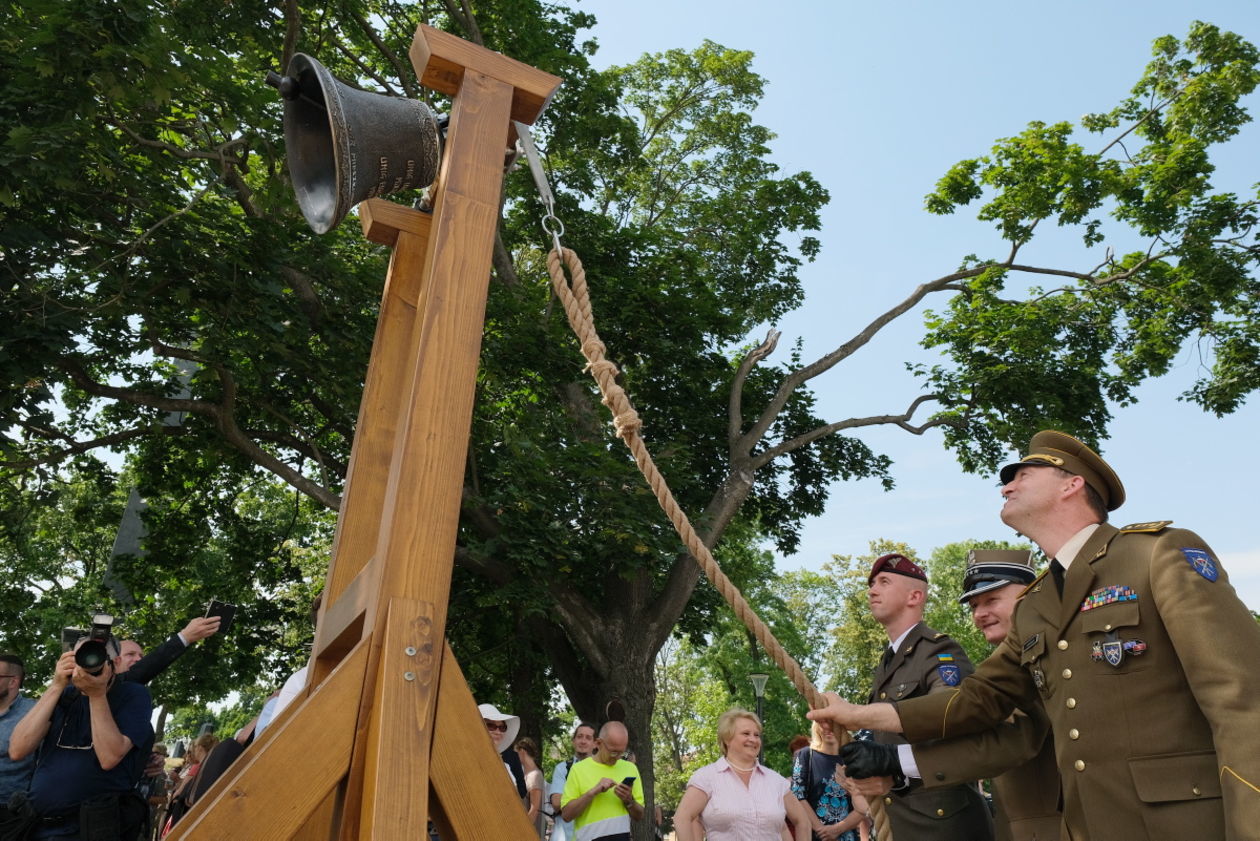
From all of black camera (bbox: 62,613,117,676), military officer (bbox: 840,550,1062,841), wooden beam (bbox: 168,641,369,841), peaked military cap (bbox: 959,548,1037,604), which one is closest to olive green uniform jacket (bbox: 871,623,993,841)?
military officer (bbox: 840,550,1062,841)

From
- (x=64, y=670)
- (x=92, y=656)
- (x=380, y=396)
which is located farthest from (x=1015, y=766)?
(x=64, y=670)

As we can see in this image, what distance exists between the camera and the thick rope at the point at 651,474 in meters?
Answer: 2.79

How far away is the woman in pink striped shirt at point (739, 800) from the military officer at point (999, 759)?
180 cm

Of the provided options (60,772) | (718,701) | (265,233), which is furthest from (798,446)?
(718,701)

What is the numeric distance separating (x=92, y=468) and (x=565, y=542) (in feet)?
20.9

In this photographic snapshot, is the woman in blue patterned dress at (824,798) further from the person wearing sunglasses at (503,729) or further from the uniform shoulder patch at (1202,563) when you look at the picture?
the uniform shoulder patch at (1202,563)

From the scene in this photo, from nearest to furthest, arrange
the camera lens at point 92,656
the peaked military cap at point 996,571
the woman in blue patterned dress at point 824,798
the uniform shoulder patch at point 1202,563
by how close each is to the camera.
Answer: the uniform shoulder patch at point 1202,563 < the camera lens at point 92,656 < the peaked military cap at point 996,571 < the woman in blue patterned dress at point 824,798

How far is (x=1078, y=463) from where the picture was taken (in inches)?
108

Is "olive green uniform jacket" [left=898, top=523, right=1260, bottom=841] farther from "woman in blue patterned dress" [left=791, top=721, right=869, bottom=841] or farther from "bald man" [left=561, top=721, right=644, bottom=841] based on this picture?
"bald man" [left=561, top=721, right=644, bottom=841]

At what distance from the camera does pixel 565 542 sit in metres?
11.1

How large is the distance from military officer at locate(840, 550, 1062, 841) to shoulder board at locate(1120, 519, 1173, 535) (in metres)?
0.61

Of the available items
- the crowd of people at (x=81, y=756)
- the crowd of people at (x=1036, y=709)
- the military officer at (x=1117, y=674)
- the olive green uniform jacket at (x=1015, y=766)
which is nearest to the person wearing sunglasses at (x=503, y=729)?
the crowd of people at (x=1036, y=709)

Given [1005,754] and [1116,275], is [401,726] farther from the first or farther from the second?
[1116,275]

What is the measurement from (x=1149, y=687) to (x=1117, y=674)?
3.5 inches
